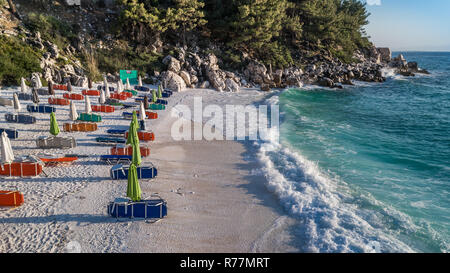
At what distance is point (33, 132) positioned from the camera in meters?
16.3

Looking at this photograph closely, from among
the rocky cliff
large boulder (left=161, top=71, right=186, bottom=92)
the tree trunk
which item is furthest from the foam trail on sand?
the tree trunk

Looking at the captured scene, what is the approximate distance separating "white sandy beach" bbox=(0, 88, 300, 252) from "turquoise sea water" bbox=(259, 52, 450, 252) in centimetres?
120

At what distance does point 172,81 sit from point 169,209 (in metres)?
25.2

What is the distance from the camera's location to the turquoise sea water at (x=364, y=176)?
30.6 feet

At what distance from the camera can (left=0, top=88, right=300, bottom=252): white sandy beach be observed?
8211mm

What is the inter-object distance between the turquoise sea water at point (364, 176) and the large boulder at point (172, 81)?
41.2 feet

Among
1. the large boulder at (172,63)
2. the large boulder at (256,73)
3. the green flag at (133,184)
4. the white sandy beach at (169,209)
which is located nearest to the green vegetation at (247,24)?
the large boulder at (256,73)

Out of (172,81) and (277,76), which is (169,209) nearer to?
(172,81)

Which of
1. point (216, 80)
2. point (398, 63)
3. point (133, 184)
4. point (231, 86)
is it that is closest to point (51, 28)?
point (216, 80)

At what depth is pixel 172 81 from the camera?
3316 centimetres
